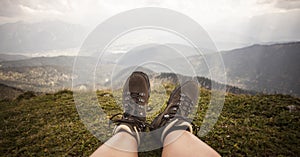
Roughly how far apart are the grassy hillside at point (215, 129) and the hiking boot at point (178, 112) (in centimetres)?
58

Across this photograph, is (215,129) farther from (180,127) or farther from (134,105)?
(134,105)

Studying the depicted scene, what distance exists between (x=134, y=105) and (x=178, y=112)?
0.98 meters

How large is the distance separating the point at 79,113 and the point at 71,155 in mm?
2322

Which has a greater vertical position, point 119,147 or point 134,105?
point 134,105

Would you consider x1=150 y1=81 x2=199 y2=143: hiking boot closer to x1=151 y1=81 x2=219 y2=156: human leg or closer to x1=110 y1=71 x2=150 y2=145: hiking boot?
x1=151 y1=81 x2=219 y2=156: human leg

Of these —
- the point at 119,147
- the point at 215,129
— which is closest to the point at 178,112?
the point at 215,129

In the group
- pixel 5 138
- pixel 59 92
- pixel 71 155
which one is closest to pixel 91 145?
pixel 71 155

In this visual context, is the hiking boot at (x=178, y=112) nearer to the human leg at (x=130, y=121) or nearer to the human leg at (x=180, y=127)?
the human leg at (x=180, y=127)

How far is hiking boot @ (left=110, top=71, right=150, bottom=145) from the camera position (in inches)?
143

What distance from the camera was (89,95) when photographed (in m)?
7.32

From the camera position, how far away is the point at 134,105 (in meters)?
4.34

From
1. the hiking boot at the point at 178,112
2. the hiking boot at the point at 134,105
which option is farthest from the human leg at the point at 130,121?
the hiking boot at the point at 178,112

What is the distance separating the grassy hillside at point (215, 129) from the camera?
407 cm

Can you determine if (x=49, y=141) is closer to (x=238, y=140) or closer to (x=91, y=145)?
(x=91, y=145)
